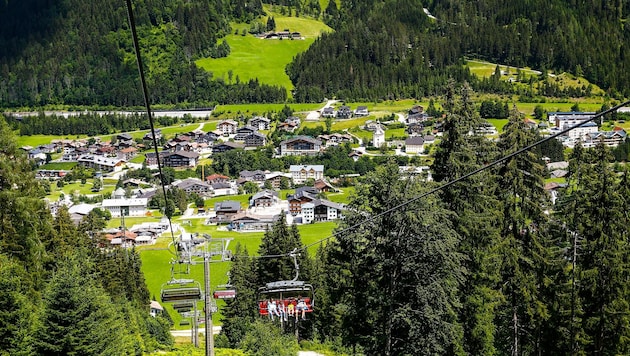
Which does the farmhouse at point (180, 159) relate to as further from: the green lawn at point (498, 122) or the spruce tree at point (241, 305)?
the spruce tree at point (241, 305)

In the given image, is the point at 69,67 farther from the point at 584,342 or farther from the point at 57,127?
the point at 584,342

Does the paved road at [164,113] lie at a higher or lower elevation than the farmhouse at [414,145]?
lower

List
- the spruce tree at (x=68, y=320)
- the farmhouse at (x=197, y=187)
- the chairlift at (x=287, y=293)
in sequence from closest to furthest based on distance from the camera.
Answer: the spruce tree at (x=68, y=320) < the chairlift at (x=287, y=293) < the farmhouse at (x=197, y=187)

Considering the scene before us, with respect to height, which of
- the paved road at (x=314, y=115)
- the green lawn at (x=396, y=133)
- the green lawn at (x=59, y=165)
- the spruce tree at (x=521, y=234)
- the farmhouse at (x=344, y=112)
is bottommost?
the green lawn at (x=59, y=165)

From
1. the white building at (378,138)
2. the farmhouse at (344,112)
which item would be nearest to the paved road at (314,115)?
the farmhouse at (344,112)

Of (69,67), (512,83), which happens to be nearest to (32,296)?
(512,83)

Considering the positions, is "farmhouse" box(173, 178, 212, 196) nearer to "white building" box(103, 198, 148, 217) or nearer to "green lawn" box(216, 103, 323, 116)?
"white building" box(103, 198, 148, 217)

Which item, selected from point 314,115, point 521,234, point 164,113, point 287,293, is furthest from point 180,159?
point 287,293
